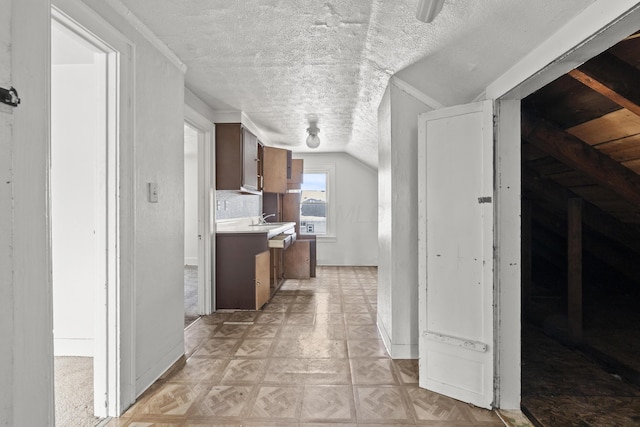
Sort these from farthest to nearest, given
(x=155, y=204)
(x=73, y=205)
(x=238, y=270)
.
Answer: (x=238, y=270) → (x=73, y=205) → (x=155, y=204)

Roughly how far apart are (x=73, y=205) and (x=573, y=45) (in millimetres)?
3302

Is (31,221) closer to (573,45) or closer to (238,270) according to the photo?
(573,45)

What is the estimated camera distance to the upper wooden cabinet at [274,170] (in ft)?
16.6

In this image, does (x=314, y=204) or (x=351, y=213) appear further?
(x=314, y=204)

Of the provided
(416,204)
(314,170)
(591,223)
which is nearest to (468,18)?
(416,204)

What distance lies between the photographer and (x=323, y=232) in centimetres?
677

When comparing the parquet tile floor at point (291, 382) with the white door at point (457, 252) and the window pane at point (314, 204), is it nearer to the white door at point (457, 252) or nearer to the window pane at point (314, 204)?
the white door at point (457, 252)

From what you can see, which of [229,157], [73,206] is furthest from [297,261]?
[73,206]

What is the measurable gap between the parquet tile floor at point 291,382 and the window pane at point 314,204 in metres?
3.34

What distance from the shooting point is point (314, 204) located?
680cm

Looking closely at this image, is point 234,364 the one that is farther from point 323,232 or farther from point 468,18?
point 323,232

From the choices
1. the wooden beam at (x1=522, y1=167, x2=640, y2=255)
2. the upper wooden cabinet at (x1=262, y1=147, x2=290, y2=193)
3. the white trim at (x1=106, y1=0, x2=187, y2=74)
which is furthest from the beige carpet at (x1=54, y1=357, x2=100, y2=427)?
the wooden beam at (x1=522, y1=167, x2=640, y2=255)

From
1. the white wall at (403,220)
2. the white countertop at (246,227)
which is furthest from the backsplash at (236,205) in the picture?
the white wall at (403,220)

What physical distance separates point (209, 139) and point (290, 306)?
2.13m
